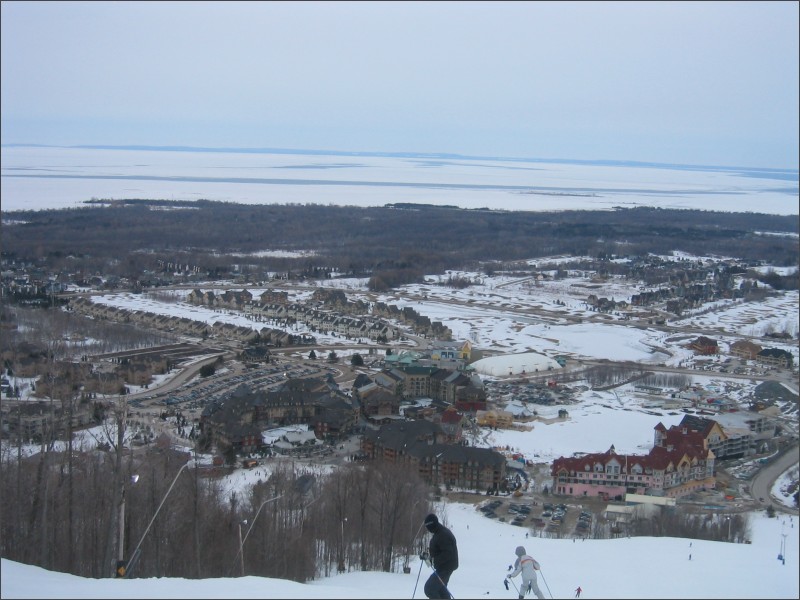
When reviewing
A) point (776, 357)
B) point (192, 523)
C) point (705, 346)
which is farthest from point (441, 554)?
point (705, 346)

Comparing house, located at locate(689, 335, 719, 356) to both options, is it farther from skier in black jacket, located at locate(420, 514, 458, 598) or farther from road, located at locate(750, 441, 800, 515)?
skier in black jacket, located at locate(420, 514, 458, 598)

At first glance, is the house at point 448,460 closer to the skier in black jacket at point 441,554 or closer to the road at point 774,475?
the road at point 774,475

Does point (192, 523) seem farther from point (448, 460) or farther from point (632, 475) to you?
point (632, 475)

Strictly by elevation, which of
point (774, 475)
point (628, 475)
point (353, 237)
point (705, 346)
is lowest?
point (774, 475)

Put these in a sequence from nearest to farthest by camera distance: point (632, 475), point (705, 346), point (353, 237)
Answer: point (632, 475), point (705, 346), point (353, 237)

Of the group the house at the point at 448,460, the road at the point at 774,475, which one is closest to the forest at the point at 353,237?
the house at the point at 448,460

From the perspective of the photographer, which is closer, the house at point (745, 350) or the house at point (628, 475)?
the house at point (628, 475)

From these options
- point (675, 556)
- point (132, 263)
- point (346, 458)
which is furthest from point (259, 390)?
point (132, 263)

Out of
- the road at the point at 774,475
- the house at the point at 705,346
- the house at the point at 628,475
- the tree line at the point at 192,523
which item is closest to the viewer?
the tree line at the point at 192,523

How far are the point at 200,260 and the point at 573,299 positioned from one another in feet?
42.1

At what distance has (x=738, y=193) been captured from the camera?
8206 cm

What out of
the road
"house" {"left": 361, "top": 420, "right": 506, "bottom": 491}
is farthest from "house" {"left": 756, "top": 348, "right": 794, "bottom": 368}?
"house" {"left": 361, "top": 420, "right": 506, "bottom": 491}

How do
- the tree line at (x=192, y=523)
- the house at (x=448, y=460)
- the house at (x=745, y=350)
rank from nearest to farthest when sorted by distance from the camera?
the tree line at (x=192, y=523) < the house at (x=448, y=460) < the house at (x=745, y=350)

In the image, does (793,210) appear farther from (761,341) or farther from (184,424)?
(184,424)
